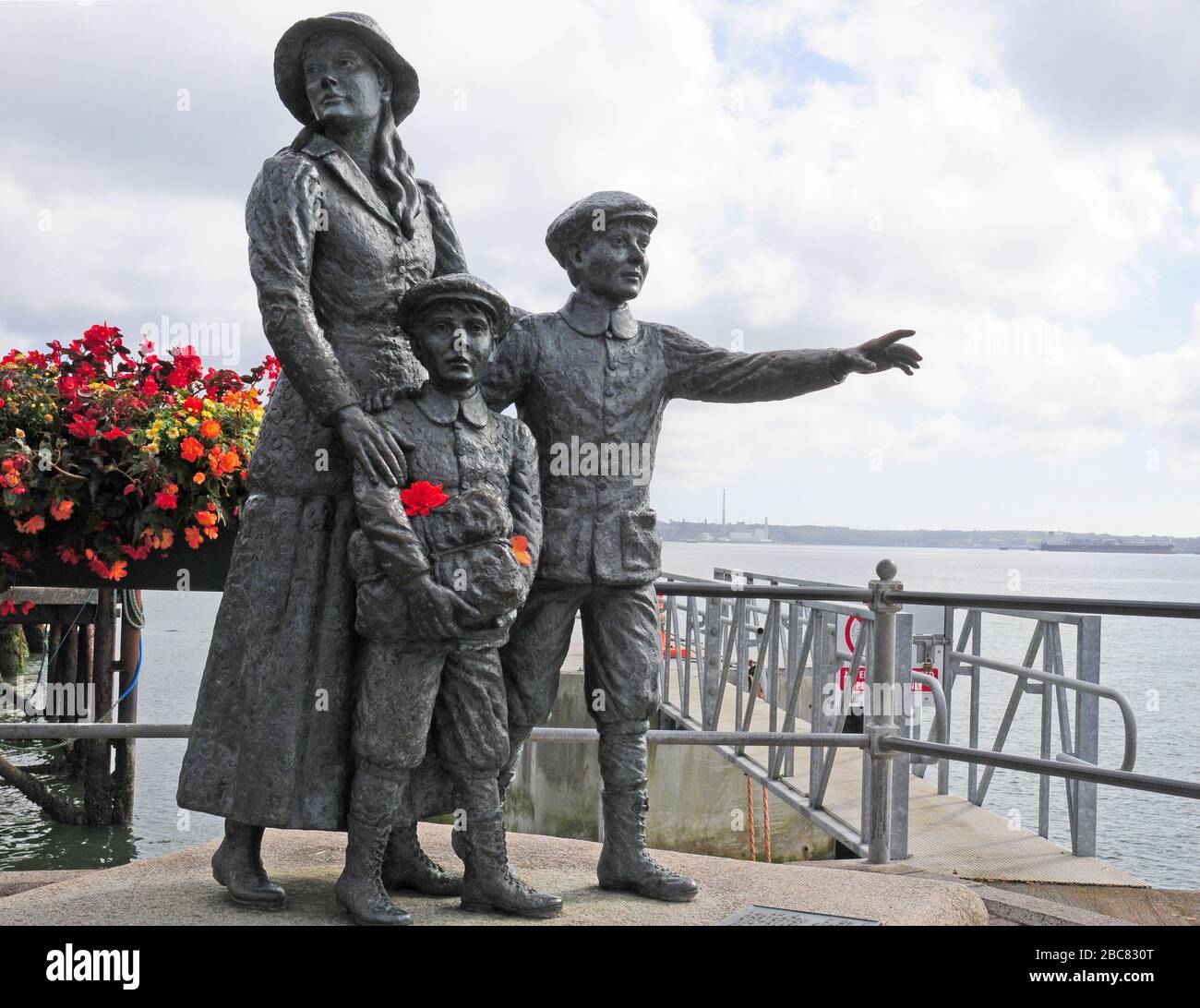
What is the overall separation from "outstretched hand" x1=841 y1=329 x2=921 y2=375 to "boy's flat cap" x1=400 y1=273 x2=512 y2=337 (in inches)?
43.2

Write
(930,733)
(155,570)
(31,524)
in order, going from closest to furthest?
(31,524)
(155,570)
(930,733)

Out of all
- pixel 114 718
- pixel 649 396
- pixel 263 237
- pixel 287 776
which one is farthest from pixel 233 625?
pixel 114 718

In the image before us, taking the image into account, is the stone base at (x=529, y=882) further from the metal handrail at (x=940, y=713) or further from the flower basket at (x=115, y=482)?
the metal handrail at (x=940, y=713)

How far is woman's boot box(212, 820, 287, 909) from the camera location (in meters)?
3.26

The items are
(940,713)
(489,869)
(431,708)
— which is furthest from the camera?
(940,713)

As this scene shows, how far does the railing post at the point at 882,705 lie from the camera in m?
4.57

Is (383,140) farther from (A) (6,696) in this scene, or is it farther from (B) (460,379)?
(A) (6,696)

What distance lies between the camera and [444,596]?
9.84ft

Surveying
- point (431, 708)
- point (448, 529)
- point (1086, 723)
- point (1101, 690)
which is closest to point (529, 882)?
point (431, 708)

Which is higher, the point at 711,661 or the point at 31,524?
the point at 31,524

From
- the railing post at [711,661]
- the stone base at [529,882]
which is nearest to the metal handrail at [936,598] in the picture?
the stone base at [529,882]

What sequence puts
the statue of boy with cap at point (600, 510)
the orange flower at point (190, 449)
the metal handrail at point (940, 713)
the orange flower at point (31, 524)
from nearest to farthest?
the statue of boy with cap at point (600, 510) → the orange flower at point (31, 524) → the orange flower at point (190, 449) → the metal handrail at point (940, 713)

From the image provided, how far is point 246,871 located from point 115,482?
1.93 meters

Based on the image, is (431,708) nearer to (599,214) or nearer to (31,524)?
(599,214)
